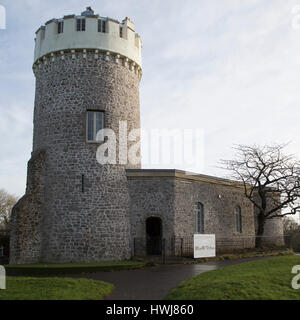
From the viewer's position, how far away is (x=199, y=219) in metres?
20.0

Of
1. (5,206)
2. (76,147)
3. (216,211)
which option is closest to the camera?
(76,147)

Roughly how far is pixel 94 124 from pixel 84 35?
176 inches

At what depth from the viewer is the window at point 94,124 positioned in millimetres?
17484

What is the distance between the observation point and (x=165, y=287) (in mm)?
9906

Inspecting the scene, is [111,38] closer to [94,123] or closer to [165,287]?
[94,123]

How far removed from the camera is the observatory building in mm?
16516

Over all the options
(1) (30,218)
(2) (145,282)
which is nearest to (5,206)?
(1) (30,218)

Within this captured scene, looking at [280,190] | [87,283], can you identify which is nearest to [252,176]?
[280,190]

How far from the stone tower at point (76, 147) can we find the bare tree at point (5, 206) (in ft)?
90.2

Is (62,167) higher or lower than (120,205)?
higher

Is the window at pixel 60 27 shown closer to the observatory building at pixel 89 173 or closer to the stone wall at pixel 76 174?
the observatory building at pixel 89 173

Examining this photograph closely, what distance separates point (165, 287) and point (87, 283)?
2165mm

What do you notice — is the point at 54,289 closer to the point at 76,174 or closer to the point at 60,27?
the point at 76,174
